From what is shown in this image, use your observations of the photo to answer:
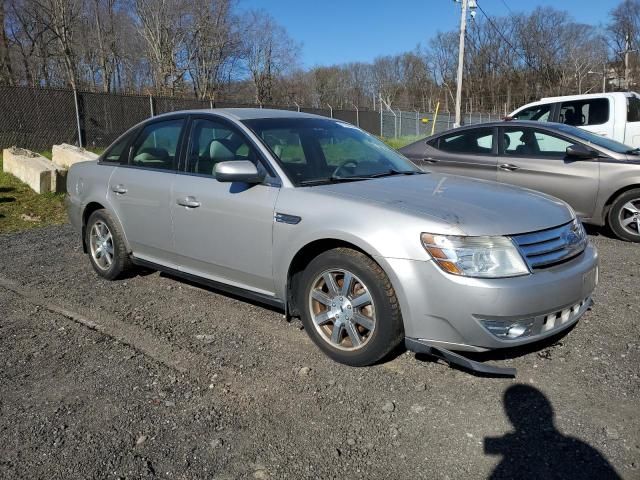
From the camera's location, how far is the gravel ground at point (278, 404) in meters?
2.46

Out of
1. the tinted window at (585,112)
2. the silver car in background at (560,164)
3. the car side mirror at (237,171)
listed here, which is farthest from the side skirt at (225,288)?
the tinted window at (585,112)

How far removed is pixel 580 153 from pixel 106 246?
538 centimetres

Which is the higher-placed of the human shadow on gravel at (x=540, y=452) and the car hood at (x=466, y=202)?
the car hood at (x=466, y=202)

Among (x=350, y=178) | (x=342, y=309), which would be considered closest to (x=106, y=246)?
(x=350, y=178)

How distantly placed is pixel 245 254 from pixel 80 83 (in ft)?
132

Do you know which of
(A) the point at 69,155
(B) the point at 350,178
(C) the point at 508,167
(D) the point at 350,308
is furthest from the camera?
(A) the point at 69,155

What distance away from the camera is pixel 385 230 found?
3.05 m

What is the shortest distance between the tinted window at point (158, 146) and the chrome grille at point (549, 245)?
2757 millimetres

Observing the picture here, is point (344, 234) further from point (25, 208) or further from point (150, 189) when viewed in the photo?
point (25, 208)

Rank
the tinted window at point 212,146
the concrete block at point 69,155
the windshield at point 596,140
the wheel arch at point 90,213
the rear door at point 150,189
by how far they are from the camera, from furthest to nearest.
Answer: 1. the concrete block at point 69,155
2. the windshield at point 596,140
3. the wheel arch at point 90,213
4. the rear door at point 150,189
5. the tinted window at point 212,146

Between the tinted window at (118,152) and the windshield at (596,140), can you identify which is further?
the windshield at (596,140)

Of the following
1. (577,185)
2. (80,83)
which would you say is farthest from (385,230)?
(80,83)

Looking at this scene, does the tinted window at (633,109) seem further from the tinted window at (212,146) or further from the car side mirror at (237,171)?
the car side mirror at (237,171)

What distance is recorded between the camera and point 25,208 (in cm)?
862
